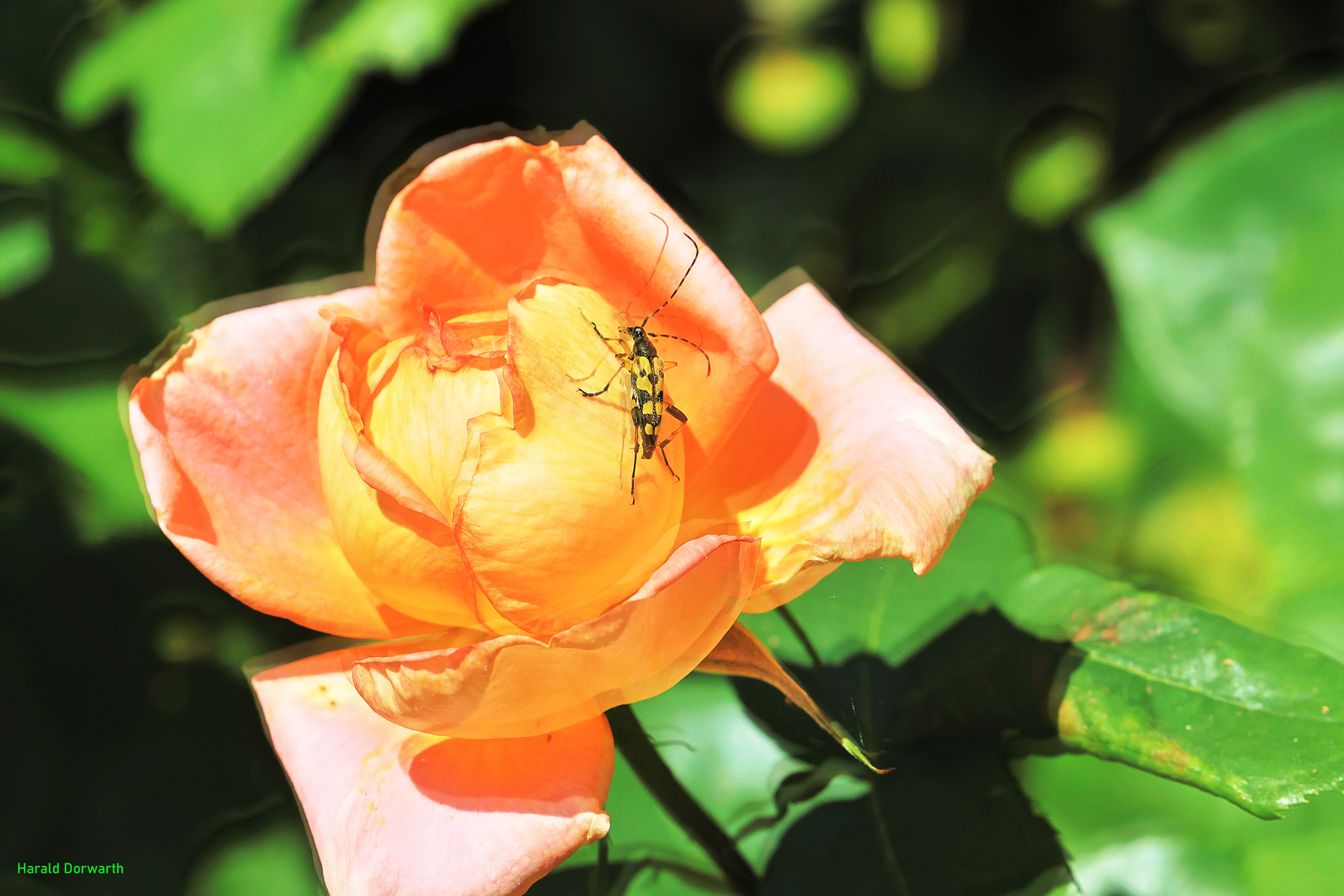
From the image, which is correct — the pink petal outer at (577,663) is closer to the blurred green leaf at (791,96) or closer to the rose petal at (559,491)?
the rose petal at (559,491)

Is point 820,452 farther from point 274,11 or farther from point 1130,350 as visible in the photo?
point 274,11

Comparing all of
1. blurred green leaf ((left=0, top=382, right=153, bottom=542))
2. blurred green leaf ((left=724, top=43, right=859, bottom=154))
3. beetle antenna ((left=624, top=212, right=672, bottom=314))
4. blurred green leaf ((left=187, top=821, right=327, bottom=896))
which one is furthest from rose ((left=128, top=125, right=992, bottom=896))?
blurred green leaf ((left=724, top=43, right=859, bottom=154))

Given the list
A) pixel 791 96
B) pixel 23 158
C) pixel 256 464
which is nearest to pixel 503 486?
pixel 256 464

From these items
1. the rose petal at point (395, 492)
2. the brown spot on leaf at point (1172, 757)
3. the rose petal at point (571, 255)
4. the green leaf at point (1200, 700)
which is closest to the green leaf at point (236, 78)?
the rose petal at point (571, 255)

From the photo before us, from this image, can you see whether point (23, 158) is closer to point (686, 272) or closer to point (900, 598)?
point (686, 272)

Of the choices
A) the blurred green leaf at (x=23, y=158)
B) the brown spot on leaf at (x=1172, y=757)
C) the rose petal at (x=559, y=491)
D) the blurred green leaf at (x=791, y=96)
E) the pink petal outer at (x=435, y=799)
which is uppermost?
the blurred green leaf at (x=23, y=158)

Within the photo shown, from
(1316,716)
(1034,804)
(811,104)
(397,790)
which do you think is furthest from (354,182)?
(1316,716)

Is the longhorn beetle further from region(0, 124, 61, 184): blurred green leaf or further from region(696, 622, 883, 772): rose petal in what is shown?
region(0, 124, 61, 184): blurred green leaf
